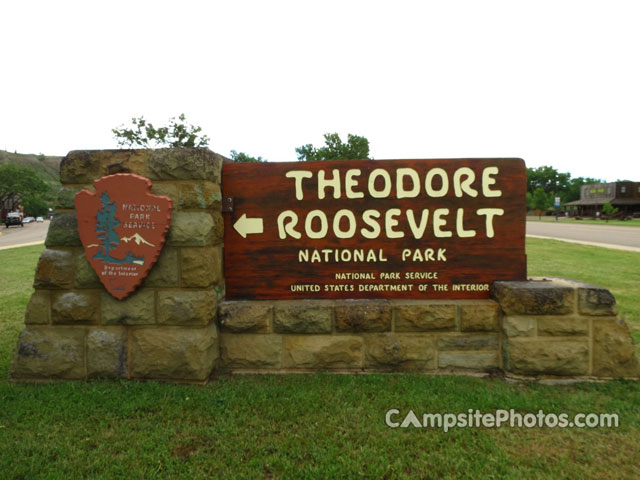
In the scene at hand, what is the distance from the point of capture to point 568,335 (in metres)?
3.02

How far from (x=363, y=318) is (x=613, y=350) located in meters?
2.04

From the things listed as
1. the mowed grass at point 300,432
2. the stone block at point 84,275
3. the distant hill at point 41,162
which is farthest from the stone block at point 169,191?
the distant hill at point 41,162

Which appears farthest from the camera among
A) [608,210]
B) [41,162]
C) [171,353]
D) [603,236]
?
[41,162]

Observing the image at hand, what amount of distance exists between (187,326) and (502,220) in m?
2.87

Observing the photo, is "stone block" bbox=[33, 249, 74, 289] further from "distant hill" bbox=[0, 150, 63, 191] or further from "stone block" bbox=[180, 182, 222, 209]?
"distant hill" bbox=[0, 150, 63, 191]

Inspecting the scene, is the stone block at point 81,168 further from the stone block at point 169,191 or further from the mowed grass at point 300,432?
the mowed grass at point 300,432

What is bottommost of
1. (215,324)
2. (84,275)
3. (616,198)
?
(215,324)

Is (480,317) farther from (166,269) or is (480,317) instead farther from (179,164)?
(179,164)

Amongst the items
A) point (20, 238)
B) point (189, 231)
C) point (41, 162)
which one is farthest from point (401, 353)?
point (41, 162)

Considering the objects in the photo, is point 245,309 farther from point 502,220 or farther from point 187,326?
point 502,220

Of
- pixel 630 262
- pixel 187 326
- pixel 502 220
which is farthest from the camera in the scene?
pixel 630 262

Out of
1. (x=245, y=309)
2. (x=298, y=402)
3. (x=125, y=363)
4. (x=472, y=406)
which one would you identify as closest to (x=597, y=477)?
(x=472, y=406)

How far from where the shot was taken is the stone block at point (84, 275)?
9.95 ft

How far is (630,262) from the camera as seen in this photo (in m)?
8.87
